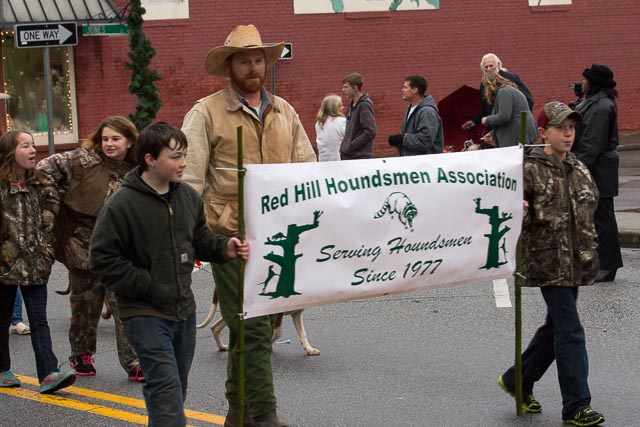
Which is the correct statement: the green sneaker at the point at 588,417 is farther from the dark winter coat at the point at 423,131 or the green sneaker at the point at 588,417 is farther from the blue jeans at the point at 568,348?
the dark winter coat at the point at 423,131

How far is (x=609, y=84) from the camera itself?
414 inches

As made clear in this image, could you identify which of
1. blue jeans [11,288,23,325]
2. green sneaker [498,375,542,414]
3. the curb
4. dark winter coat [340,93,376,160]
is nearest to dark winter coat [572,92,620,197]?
dark winter coat [340,93,376,160]

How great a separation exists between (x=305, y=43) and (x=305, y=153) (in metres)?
17.8

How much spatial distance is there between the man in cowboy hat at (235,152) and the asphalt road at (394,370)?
619mm

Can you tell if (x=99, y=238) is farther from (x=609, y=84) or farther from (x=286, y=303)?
(x=609, y=84)

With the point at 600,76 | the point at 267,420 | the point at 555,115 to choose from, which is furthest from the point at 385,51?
the point at 267,420

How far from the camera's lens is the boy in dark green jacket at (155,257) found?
513 cm

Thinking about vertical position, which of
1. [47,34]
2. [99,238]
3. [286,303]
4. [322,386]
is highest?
[47,34]

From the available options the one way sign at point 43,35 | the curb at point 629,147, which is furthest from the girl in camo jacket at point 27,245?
the curb at point 629,147

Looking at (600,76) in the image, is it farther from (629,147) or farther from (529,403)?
(629,147)

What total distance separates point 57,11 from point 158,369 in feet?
56.9

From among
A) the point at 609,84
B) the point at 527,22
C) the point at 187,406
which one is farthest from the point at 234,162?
the point at 527,22

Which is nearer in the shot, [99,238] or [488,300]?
[99,238]

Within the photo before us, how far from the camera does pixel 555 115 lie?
241 inches
